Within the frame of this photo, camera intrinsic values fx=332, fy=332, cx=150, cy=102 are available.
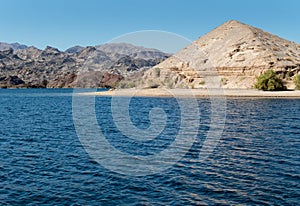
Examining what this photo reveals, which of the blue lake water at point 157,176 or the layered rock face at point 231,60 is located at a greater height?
the layered rock face at point 231,60

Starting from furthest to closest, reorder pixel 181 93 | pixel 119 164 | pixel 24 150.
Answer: pixel 181 93, pixel 24 150, pixel 119 164

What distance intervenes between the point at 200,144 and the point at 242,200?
43.9 feet

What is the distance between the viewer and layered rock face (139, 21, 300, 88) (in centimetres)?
13238

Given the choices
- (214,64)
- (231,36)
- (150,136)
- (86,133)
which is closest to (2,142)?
(86,133)

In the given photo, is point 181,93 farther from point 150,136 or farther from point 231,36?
point 150,136

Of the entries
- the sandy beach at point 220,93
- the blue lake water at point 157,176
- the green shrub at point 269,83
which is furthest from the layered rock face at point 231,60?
the blue lake water at point 157,176

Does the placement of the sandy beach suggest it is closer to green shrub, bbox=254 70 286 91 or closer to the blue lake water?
green shrub, bbox=254 70 286 91

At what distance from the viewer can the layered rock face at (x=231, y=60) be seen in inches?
5212

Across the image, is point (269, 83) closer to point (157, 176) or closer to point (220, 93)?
point (220, 93)

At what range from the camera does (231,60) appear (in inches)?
5714

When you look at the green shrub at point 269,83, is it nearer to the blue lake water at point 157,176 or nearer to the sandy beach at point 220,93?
the sandy beach at point 220,93

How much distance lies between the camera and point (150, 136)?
1344 inches

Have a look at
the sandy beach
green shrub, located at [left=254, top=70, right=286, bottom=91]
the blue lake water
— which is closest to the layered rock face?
green shrub, located at [left=254, top=70, right=286, bottom=91]

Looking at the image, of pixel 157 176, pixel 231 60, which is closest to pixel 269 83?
pixel 231 60
